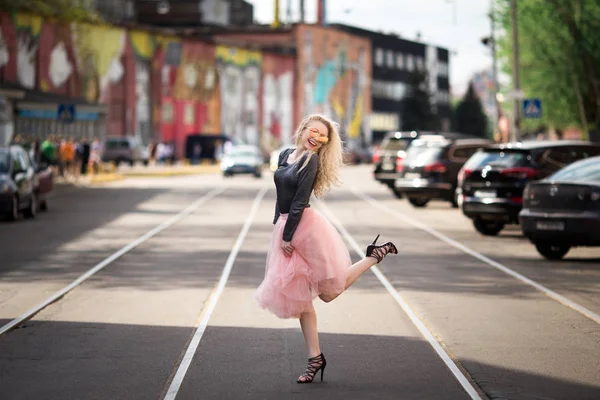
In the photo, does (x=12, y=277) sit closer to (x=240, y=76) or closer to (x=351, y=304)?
Result: (x=351, y=304)

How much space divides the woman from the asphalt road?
1.61 ft

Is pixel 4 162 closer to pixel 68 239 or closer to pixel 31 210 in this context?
pixel 31 210

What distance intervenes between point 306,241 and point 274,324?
312cm

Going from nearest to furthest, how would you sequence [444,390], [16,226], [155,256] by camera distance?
[444,390]
[155,256]
[16,226]

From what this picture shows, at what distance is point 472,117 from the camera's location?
16888 cm

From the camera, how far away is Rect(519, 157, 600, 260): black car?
18.1 meters

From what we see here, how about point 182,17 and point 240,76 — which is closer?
point 240,76

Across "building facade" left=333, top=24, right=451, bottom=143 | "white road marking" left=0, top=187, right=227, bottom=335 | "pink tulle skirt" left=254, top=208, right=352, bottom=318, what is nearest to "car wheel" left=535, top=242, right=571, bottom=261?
"white road marking" left=0, top=187, right=227, bottom=335

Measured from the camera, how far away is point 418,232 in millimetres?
25547

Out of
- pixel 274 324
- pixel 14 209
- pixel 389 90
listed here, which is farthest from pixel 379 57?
pixel 274 324

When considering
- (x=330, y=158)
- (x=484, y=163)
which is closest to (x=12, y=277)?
(x=330, y=158)

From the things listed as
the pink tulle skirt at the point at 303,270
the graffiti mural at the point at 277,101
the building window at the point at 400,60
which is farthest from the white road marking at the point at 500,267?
the building window at the point at 400,60

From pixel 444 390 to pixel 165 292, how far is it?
6.45 metres

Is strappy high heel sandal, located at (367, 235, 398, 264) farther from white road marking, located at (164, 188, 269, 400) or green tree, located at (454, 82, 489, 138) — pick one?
green tree, located at (454, 82, 489, 138)
